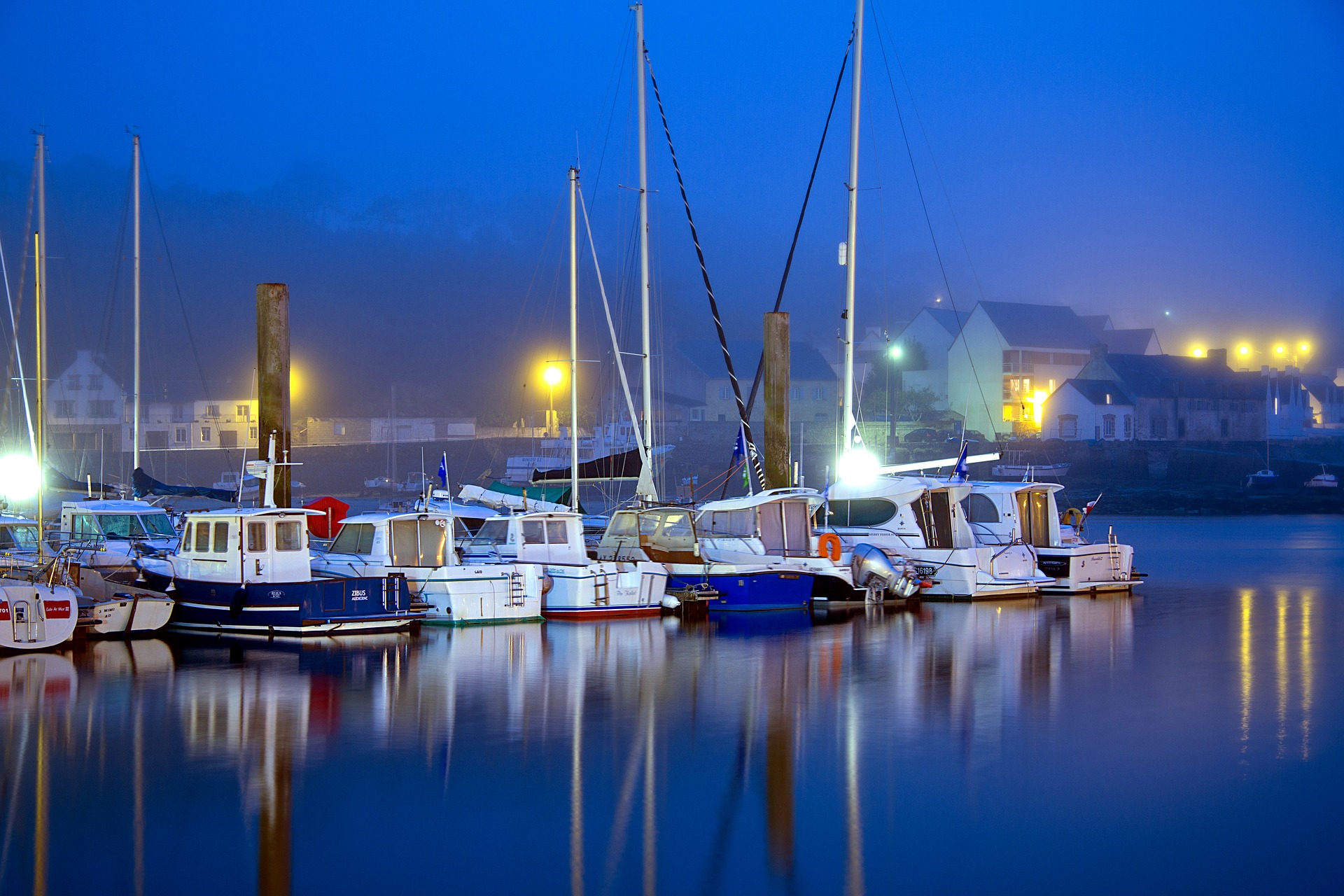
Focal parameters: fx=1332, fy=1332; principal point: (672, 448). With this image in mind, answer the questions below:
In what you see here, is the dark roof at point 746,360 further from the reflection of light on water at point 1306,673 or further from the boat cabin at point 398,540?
the boat cabin at point 398,540

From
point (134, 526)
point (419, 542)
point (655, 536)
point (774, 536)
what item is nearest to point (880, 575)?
point (774, 536)

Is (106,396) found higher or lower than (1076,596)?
higher

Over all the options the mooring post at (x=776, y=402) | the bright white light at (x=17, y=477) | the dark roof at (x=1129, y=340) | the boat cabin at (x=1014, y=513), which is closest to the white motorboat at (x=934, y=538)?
the boat cabin at (x=1014, y=513)

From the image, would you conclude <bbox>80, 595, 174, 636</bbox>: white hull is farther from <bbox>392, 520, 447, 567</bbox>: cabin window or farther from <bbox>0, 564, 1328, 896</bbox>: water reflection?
<bbox>392, 520, 447, 567</bbox>: cabin window

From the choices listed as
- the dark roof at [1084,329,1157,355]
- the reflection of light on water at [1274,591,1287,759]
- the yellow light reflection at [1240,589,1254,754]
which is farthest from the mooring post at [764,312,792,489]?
the dark roof at [1084,329,1157,355]

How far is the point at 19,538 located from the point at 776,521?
15.6 metres

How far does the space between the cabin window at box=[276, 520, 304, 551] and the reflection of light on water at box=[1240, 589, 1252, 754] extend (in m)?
14.6

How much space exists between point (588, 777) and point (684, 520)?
46.9 ft

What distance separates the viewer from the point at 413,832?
11.1 meters

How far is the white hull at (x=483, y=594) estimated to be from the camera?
929 inches

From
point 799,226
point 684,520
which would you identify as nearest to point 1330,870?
point 684,520

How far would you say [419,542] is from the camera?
78.7ft

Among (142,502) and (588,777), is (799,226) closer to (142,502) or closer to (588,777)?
(142,502)

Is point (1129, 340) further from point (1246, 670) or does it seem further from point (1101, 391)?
point (1246, 670)
